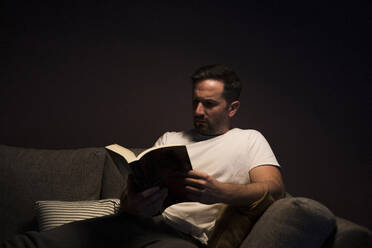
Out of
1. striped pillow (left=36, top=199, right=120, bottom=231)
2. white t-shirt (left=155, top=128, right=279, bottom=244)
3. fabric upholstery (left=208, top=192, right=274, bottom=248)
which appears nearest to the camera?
fabric upholstery (left=208, top=192, right=274, bottom=248)

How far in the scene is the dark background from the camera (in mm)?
2143

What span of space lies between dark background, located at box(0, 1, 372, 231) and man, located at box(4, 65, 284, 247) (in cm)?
58

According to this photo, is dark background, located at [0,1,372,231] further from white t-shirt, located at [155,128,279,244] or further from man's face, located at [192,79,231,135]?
white t-shirt, located at [155,128,279,244]

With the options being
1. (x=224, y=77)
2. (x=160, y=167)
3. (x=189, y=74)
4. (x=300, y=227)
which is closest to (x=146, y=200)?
(x=160, y=167)

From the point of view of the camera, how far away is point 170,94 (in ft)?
7.47

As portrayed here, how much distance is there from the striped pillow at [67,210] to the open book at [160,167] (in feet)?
1.83

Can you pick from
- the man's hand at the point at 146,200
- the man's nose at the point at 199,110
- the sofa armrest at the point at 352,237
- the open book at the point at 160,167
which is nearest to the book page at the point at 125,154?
the open book at the point at 160,167

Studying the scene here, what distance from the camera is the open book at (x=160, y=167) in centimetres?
106

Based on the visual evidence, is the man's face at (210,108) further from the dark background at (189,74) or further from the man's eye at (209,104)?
the dark background at (189,74)

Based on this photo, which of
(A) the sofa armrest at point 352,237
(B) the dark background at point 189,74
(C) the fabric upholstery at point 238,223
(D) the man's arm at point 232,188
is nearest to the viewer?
(A) the sofa armrest at point 352,237

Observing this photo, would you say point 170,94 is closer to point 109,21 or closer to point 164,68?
point 164,68

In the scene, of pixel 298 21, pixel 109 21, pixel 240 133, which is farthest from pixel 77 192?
pixel 298 21

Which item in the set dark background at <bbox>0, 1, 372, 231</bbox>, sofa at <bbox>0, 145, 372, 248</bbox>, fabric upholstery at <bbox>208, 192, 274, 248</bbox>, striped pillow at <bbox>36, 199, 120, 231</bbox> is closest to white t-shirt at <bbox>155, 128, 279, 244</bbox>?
fabric upholstery at <bbox>208, 192, 274, 248</bbox>

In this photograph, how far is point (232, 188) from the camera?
1.23m
